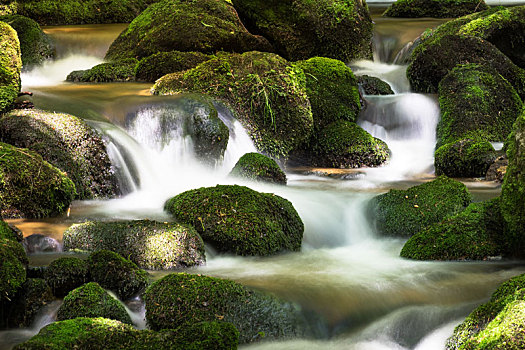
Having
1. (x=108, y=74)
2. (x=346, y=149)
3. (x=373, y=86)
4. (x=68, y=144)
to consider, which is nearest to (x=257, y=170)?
(x=68, y=144)

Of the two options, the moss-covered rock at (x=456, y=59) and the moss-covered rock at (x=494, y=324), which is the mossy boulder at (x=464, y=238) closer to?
the moss-covered rock at (x=494, y=324)

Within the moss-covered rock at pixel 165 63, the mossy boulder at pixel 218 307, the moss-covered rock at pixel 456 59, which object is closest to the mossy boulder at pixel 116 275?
the mossy boulder at pixel 218 307

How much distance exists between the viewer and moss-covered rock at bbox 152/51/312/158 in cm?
998

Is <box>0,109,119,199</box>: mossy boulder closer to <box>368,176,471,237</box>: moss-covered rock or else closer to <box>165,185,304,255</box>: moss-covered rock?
<box>165,185,304,255</box>: moss-covered rock

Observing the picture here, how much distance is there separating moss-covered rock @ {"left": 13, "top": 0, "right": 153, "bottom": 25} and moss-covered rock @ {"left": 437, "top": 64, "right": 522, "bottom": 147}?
9.93 meters

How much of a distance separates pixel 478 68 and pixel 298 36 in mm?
3457

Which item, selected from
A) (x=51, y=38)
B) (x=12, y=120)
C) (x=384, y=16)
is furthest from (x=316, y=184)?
(x=384, y=16)

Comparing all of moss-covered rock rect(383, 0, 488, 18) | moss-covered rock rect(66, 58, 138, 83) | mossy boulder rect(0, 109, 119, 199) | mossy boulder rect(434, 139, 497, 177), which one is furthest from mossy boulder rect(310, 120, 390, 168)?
moss-covered rock rect(383, 0, 488, 18)

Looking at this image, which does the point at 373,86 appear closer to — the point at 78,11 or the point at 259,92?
the point at 259,92

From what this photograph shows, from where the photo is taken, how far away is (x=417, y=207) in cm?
705

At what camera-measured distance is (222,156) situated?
9.09 metres

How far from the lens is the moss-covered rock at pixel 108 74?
11.7m

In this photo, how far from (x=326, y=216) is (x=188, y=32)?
6035mm

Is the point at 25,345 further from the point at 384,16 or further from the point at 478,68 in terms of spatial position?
the point at 384,16
